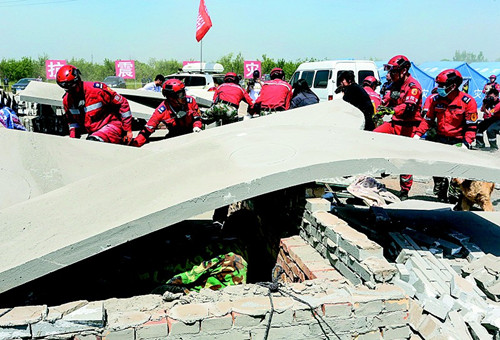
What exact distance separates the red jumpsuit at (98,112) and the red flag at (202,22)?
9.64 meters

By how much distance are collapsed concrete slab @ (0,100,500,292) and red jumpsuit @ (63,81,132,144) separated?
2.05m

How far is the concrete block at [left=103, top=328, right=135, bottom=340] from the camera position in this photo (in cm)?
203

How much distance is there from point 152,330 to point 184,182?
100cm

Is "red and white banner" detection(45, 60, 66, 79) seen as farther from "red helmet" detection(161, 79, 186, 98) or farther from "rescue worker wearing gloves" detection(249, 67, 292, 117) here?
"red helmet" detection(161, 79, 186, 98)

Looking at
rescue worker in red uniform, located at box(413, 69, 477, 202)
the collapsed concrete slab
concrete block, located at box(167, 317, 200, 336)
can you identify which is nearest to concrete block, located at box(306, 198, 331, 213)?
the collapsed concrete slab

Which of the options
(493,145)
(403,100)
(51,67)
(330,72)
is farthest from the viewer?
(51,67)

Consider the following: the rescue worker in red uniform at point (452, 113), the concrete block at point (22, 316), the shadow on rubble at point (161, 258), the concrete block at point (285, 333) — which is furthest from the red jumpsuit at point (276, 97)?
the concrete block at point (22, 316)

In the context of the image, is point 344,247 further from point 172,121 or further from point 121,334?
point 172,121

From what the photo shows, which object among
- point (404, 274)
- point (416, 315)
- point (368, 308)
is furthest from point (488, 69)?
point (368, 308)

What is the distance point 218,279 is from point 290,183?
921 mm

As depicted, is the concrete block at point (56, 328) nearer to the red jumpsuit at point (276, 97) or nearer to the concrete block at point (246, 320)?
the concrete block at point (246, 320)

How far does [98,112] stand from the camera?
530 centimetres

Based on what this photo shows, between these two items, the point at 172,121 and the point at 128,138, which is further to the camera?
the point at 172,121

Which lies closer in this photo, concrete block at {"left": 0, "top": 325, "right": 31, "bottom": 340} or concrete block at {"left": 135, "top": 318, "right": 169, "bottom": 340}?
concrete block at {"left": 0, "top": 325, "right": 31, "bottom": 340}
